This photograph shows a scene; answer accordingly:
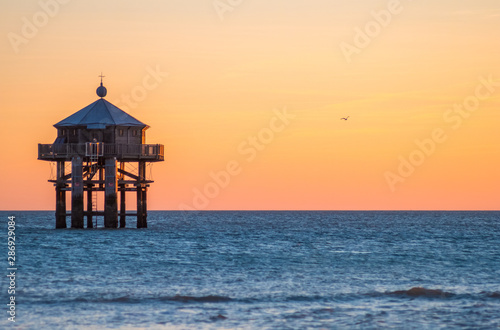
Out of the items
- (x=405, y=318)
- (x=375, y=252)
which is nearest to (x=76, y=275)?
(x=405, y=318)

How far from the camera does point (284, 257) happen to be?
48594 millimetres

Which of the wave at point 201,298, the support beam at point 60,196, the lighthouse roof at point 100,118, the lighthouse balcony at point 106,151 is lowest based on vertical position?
the wave at point 201,298

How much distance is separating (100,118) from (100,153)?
9.38 feet

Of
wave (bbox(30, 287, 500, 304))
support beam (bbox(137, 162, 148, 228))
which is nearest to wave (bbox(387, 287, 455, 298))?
wave (bbox(30, 287, 500, 304))

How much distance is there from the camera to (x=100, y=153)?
206 ft

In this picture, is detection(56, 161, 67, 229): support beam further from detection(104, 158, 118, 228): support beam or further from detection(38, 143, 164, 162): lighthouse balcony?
detection(104, 158, 118, 228): support beam

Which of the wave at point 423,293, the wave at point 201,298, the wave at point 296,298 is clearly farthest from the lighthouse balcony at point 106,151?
the wave at point 423,293

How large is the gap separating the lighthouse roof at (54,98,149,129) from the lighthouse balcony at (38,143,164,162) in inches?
64.7

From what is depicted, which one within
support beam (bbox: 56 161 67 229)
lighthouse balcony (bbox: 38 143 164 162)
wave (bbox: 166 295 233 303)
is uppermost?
lighthouse balcony (bbox: 38 143 164 162)

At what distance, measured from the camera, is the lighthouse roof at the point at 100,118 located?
63.4 m

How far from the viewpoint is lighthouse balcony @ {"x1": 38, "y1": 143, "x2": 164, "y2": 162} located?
206 ft

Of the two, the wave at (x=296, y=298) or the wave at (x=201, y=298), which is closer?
the wave at (x=296, y=298)

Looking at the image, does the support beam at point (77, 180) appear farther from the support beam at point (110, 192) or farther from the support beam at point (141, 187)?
the support beam at point (141, 187)

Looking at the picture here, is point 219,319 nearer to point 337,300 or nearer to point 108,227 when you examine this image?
point 337,300
